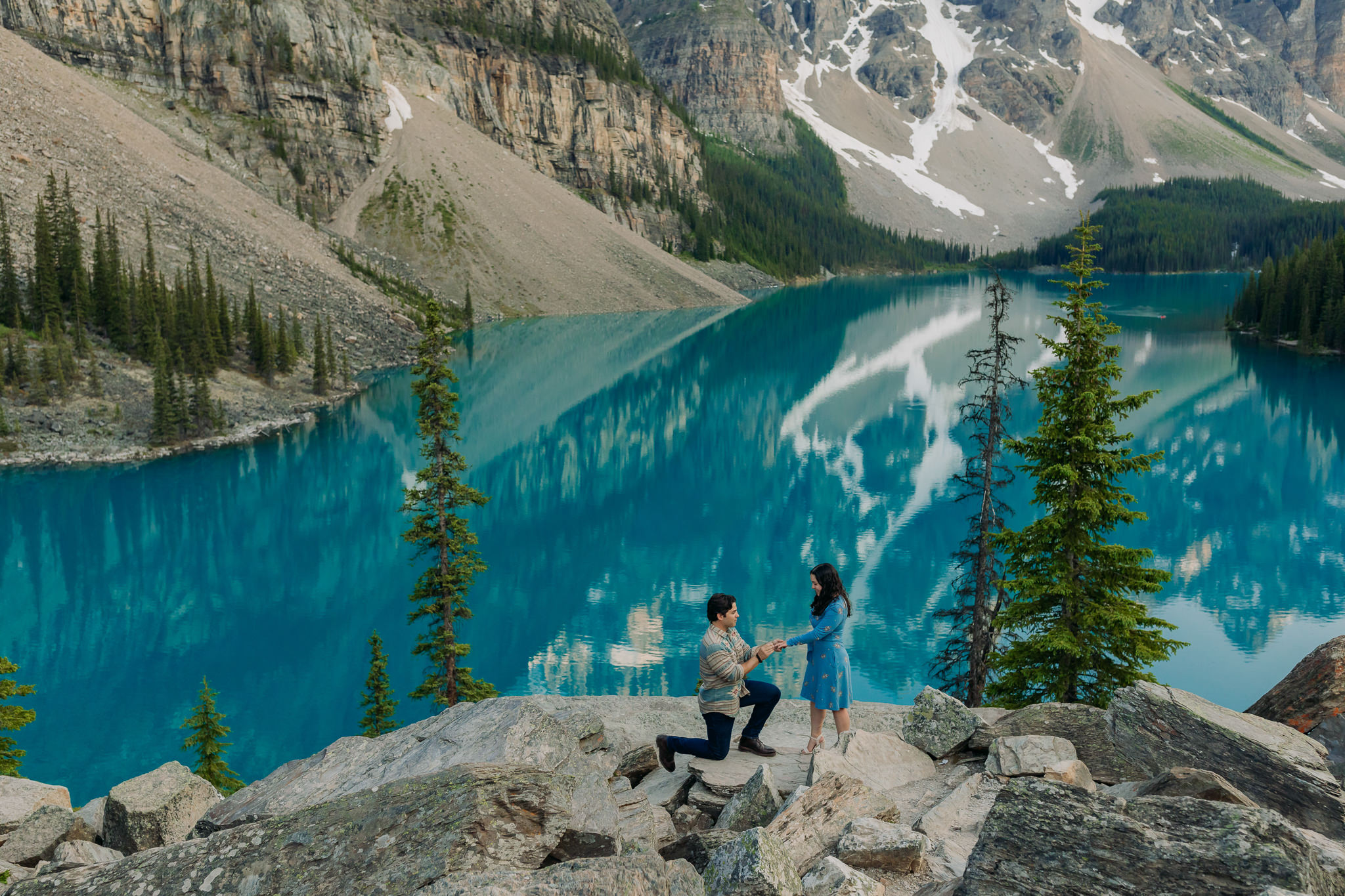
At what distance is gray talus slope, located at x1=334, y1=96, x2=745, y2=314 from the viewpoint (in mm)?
101625

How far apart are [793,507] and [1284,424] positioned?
33907 millimetres

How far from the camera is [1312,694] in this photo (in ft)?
31.4

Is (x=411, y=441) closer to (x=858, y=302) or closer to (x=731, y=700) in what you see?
(x=731, y=700)

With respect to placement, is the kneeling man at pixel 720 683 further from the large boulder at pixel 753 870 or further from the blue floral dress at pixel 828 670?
the large boulder at pixel 753 870

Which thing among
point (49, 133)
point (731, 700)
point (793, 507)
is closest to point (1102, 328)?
point (731, 700)

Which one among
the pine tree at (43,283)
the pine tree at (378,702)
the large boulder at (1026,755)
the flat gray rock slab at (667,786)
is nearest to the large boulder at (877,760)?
the large boulder at (1026,755)

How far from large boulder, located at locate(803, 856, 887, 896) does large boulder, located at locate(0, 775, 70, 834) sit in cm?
877

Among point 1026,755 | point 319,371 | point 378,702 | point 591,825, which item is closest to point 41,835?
point 591,825

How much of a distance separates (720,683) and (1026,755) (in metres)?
3.22

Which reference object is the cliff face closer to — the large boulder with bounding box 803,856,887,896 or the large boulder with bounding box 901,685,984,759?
the large boulder with bounding box 901,685,984,759

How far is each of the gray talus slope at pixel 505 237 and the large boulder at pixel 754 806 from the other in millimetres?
94130

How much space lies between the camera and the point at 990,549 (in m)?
18.7

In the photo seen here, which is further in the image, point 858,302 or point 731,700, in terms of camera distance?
point 858,302

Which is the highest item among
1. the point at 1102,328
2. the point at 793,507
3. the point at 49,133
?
the point at 49,133
